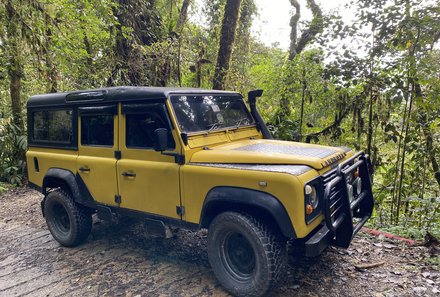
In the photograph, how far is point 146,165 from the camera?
353cm

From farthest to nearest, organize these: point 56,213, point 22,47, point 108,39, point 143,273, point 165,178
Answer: point 108,39, point 22,47, point 56,213, point 143,273, point 165,178

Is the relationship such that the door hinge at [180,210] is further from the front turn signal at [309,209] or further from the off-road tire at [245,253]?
the front turn signal at [309,209]

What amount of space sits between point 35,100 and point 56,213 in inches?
67.0

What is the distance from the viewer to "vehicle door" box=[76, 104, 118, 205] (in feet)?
12.8

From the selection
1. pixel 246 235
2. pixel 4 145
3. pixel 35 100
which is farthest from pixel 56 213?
pixel 4 145

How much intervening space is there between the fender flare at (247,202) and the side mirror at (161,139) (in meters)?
0.64

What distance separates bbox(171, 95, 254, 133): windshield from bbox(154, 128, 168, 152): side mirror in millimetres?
281

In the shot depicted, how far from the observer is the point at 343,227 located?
3.04m

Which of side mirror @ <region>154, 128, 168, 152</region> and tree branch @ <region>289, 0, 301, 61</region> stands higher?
tree branch @ <region>289, 0, 301, 61</region>

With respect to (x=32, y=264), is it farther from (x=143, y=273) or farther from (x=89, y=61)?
(x=89, y=61)

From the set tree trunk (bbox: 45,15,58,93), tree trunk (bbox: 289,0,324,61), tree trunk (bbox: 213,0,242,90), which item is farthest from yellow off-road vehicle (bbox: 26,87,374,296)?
tree trunk (bbox: 289,0,324,61)

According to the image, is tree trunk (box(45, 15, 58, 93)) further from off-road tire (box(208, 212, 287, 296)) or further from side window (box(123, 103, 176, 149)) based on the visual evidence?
off-road tire (box(208, 212, 287, 296))

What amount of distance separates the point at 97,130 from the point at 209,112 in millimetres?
1468

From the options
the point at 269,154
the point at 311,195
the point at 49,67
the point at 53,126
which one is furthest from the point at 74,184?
the point at 49,67
